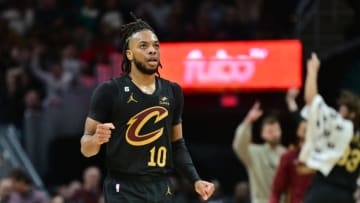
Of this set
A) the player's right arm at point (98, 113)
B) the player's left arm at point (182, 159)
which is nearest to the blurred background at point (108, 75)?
the player's left arm at point (182, 159)

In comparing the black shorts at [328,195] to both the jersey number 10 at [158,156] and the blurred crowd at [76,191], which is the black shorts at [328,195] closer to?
the blurred crowd at [76,191]

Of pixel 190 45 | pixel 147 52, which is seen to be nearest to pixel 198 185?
pixel 147 52

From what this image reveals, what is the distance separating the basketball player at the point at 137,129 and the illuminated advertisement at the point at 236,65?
705cm

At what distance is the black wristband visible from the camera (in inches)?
249

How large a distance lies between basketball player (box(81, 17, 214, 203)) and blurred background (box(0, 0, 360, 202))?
5.81m

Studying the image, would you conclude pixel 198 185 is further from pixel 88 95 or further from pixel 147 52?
pixel 88 95

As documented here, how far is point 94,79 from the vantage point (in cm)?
1473

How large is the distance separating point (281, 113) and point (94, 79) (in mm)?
3485

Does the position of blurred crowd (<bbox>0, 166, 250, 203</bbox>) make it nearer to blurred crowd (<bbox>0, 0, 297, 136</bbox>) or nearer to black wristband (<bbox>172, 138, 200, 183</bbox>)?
blurred crowd (<bbox>0, 0, 297, 136</bbox>)

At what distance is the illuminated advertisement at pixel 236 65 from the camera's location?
44.0 feet

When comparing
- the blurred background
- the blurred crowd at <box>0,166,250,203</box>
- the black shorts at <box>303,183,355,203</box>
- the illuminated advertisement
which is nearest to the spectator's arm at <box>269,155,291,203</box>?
the black shorts at <box>303,183,355,203</box>

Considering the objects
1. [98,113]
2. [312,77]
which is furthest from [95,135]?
[312,77]

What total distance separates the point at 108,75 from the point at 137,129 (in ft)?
26.7

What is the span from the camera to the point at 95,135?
19.3 ft
